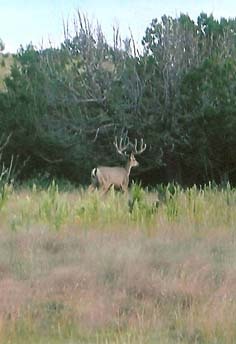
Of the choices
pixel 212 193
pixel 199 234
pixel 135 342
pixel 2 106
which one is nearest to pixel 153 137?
pixel 2 106

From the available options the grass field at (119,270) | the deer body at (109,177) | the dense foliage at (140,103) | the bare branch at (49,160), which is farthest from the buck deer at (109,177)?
the grass field at (119,270)

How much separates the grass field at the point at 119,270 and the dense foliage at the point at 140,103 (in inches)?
347

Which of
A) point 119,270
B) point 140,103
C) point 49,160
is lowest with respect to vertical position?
point 119,270

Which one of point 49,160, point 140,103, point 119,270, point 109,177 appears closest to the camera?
point 119,270

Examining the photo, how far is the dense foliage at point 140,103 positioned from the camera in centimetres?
1966

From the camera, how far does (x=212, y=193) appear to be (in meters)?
11.9

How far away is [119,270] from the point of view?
22.7 ft

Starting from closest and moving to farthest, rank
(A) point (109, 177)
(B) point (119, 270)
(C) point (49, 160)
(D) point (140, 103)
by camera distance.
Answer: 1. (B) point (119, 270)
2. (A) point (109, 177)
3. (D) point (140, 103)
4. (C) point (49, 160)

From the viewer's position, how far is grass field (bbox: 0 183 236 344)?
5.24 metres

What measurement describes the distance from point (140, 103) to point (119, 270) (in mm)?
13321

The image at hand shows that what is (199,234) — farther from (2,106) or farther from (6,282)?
(2,106)

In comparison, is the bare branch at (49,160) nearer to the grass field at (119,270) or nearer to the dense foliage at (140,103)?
the dense foliage at (140,103)

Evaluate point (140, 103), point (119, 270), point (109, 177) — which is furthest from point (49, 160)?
point (119, 270)

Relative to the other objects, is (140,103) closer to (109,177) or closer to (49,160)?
(109,177)
